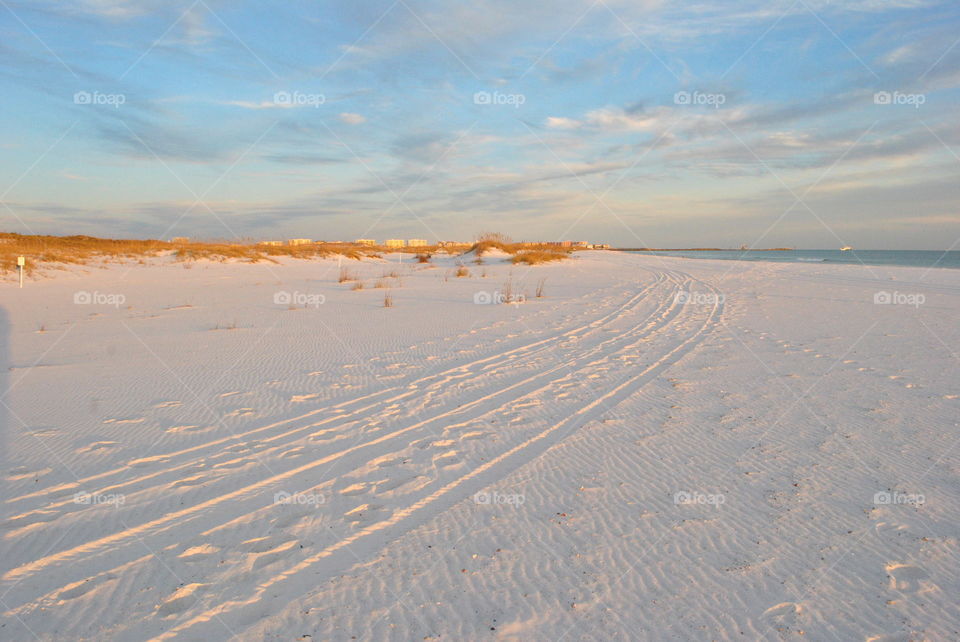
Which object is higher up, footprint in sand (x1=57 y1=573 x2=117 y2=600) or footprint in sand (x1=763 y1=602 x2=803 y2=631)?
footprint in sand (x1=763 y1=602 x2=803 y2=631)

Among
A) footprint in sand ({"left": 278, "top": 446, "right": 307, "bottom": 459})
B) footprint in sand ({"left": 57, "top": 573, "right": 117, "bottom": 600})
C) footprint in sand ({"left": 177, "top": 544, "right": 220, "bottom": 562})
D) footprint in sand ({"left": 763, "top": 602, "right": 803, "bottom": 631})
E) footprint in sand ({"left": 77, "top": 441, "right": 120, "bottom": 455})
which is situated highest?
footprint in sand ({"left": 278, "top": 446, "right": 307, "bottom": 459})

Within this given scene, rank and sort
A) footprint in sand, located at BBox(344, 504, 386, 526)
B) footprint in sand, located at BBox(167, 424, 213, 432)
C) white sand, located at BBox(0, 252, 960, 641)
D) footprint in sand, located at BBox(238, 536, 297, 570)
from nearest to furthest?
white sand, located at BBox(0, 252, 960, 641), footprint in sand, located at BBox(238, 536, 297, 570), footprint in sand, located at BBox(344, 504, 386, 526), footprint in sand, located at BBox(167, 424, 213, 432)

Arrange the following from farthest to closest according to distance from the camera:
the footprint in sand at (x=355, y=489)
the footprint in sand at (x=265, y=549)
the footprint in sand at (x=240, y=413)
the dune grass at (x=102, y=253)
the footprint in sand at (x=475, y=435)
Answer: the dune grass at (x=102, y=253) < the footprint in sand at (x=240, y=413) < the footprint in sand at (x=475, y=435) < the footprint in sand at (x=355, y=489) < the footprint in sand at (x=265, y=549)

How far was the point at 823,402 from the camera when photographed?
5.20m

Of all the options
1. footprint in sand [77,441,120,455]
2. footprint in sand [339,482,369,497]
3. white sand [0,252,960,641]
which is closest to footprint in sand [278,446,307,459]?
white sand [0,252,960,641]

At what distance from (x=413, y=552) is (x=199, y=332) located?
7944 mm

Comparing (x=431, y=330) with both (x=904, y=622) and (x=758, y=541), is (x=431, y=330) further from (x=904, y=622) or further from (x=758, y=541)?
(x=904, y=622)

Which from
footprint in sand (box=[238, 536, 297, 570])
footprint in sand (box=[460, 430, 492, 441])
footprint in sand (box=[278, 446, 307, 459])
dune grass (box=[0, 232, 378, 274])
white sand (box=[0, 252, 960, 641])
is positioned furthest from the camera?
dune grass (box=[0, 232, 378, 274])

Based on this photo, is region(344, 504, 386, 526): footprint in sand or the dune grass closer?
region(344, 504, 386, 526): footprint in sand

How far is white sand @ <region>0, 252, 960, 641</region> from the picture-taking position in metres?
2.40

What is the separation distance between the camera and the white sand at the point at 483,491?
2402mm

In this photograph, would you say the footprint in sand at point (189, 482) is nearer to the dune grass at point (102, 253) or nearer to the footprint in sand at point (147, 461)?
the footprint in sand at point (147, 461)

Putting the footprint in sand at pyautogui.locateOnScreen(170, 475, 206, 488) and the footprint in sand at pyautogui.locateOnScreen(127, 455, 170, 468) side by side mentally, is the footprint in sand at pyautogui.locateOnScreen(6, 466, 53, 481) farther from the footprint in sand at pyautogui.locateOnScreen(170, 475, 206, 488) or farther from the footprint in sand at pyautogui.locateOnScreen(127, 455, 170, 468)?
the footprint in sand at pyautogui.locateOnScreen(170, 475, 206, 488)

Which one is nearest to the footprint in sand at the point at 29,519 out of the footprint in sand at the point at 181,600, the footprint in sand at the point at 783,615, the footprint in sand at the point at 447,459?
the footprint in sand at the point at 181,600
